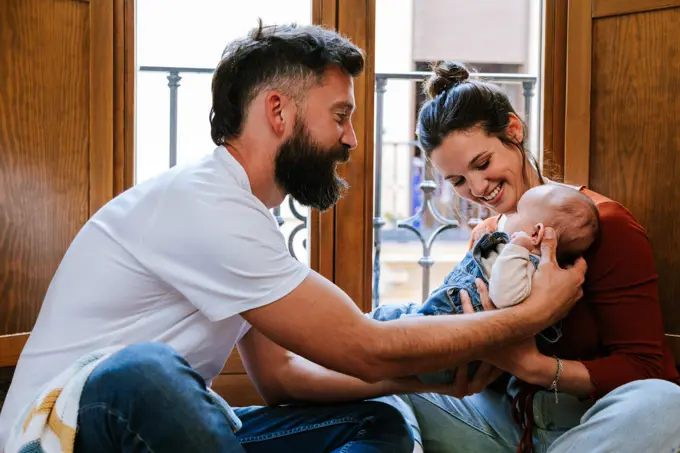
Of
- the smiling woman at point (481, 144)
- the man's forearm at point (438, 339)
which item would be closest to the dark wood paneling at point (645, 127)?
the smiling woman at point (481, 144)

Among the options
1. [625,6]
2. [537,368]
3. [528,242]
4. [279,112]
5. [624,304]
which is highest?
[625,6]

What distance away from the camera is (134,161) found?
6.96 feet

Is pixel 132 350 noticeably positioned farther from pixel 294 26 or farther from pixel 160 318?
pixel 294 26

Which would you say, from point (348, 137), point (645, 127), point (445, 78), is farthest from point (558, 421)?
point (645, 127)

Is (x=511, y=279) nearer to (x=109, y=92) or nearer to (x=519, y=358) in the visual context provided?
(x=519, y=358)

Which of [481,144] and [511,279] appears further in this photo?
[481,144]

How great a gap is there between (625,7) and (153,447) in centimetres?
168

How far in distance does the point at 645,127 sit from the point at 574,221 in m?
0.74

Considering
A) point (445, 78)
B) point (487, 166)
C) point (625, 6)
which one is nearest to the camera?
point (487, 166)

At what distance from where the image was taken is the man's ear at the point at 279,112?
1464mm

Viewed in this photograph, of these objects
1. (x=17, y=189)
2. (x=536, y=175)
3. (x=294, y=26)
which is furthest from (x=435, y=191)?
(x=17, y=189)

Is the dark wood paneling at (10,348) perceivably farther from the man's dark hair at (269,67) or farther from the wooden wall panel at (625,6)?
the wooden wall panel at (625,6)

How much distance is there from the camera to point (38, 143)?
6.35 feet

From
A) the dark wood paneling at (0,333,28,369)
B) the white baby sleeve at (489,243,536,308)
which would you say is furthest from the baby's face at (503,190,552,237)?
the dark wood paneling at (0,333,28,369)
